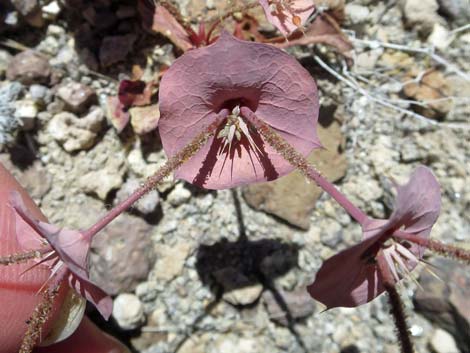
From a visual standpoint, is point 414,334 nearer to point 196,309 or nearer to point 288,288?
point 288,288

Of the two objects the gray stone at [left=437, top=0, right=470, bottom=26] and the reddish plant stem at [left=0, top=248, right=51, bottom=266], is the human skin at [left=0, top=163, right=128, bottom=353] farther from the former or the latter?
the gray stone at [left=437, top=0, right=470, bottom=26]

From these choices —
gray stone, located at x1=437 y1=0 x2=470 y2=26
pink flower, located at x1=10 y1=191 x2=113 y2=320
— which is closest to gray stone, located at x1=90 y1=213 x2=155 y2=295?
pink flower, located at x1=10 y1=191 x2=113 y2=320

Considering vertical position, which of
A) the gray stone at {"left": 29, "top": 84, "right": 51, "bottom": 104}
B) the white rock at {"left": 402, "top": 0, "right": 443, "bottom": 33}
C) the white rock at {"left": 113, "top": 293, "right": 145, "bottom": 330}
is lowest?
the white rock at {"left": 113, "top": 293, "right": 145, "bottom": 330}

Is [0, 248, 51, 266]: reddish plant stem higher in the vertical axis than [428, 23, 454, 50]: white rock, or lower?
lower

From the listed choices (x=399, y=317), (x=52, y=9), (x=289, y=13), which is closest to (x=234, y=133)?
(x=289, y=13)

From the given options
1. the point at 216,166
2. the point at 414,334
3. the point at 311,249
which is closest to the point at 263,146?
the point at 216,166
